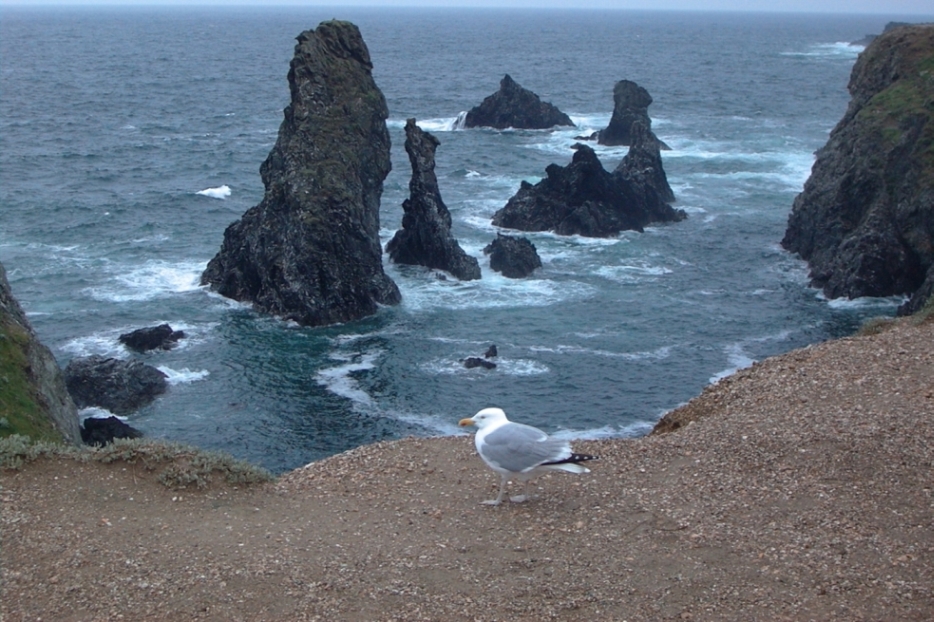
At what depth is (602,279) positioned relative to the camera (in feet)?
199

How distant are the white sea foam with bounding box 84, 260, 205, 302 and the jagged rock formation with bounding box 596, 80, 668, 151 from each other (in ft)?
170

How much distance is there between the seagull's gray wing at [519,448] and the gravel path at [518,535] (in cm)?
107

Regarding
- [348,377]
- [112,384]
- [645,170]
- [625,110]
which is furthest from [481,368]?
[625,110]

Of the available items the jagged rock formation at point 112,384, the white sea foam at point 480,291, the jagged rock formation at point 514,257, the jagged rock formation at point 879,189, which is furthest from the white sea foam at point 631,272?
the jagged rock formation at point 112,384

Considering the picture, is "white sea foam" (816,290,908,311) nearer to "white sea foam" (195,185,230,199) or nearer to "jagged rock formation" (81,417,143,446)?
"jagged rock formation" (81,417,143,446)

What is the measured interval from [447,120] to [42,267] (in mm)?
69267

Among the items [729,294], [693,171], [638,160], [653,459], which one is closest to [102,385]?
[653,459]

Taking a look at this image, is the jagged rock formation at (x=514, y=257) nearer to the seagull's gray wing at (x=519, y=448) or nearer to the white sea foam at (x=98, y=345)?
the white sea foam at (x=98, y=345)

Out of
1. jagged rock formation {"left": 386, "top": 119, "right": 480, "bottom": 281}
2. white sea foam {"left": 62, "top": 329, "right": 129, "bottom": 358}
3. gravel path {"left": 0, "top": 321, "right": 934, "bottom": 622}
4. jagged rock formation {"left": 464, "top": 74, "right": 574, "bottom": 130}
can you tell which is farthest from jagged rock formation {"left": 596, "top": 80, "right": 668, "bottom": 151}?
gravel path {"left": 0, "top": 321, "right": 934, "bottom": 622}

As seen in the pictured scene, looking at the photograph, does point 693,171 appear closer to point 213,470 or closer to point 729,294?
point 729,294

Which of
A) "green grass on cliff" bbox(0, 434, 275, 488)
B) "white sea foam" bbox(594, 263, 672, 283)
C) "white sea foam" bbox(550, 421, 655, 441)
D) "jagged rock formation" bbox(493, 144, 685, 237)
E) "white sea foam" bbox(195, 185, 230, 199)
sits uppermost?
"green grass on cliff" bbox(0, 434, 275, 488)

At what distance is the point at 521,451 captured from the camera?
1525cm

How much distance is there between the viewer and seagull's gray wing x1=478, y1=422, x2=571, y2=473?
15.2 m

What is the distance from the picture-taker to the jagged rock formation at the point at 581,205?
231 feet
